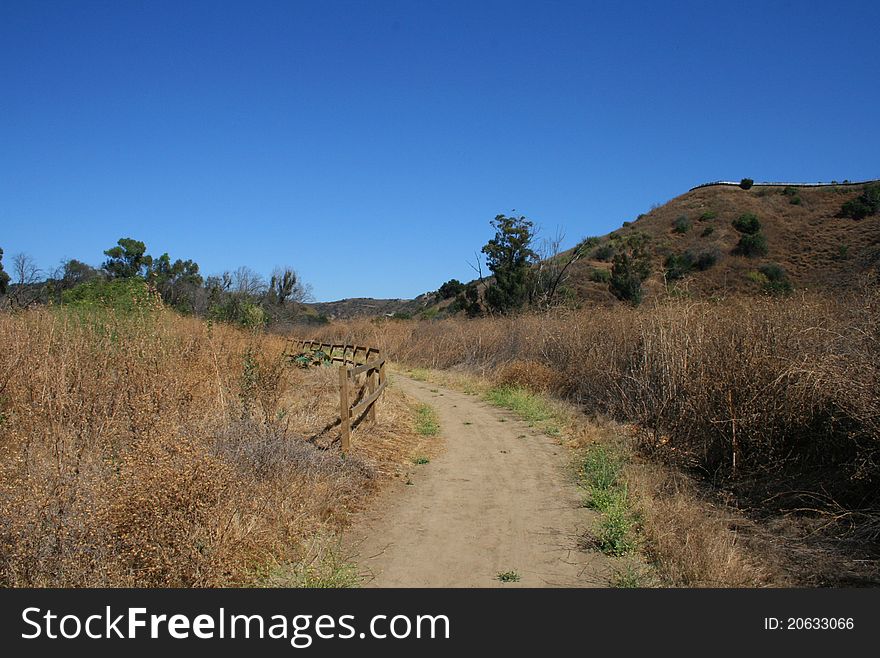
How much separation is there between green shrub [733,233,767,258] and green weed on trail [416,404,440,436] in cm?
3892

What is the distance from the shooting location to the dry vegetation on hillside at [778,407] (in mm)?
7066

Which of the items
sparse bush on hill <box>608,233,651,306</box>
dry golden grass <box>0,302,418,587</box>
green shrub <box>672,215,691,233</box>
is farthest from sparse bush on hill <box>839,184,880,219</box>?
dry golden grass <box>0,302,418,587</box>

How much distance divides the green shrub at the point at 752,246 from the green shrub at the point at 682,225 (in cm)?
905

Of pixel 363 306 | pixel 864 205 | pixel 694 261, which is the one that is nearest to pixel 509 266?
pixel 694 261

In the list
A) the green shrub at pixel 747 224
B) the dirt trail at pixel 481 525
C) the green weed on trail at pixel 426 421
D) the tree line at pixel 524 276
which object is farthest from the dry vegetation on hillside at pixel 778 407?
the green shrub at pixel 747 224

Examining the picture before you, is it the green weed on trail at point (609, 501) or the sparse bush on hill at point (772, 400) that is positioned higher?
the sparse bush on hill at point (772, 400)

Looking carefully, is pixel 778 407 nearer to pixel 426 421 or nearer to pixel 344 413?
pixel 344 413

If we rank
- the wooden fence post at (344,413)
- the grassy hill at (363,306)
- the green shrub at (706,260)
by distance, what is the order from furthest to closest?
the grassy hill at (363,306) < the green shrub at (706,260) < the wooden fence post at (344,413)

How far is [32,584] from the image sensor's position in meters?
4.57

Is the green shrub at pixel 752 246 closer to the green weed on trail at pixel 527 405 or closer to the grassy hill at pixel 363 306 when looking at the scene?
the green weed on trail at pixel 527 405

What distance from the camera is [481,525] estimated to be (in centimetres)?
738

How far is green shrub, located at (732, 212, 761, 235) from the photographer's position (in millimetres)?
50219

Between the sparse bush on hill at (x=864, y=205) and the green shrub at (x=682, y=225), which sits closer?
the sparse bush on hill at (x=864, y=205)
